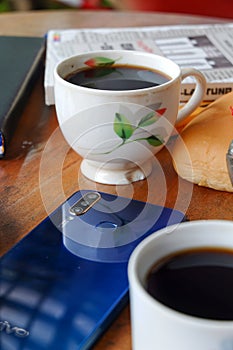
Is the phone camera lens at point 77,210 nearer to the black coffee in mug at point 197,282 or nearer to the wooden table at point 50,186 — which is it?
the wooden table at point 50,186

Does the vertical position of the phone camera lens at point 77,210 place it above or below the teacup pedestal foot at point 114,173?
above

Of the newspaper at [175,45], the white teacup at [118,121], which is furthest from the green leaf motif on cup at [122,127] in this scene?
the newspaper at [175,45]

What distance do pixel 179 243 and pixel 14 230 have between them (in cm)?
18

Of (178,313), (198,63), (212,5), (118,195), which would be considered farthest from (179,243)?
(212,5)

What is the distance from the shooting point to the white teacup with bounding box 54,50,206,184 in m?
0.52

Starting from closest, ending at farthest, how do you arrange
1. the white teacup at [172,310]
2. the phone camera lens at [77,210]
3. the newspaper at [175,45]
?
the white teacup at [172,310]
the phone camera lens at [77,210]
the newspaper at [175,45]

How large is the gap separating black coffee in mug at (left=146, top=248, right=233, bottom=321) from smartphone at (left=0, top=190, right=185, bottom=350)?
6cm

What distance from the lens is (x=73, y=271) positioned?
16.9 inches

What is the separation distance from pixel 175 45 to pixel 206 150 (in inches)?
12.0

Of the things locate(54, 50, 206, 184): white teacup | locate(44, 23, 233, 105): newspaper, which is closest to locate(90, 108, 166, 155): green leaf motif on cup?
locate(54, 50, 206, 184): white teacup

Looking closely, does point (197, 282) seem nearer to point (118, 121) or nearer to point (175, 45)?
point (118, 121)

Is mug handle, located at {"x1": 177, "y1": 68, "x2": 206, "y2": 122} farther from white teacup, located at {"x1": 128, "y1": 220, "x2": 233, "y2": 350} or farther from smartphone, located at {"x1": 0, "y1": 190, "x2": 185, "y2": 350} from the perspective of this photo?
white teacup, located at {"x1": 128, "y1": 220, "x2": 233, "y2": 350}

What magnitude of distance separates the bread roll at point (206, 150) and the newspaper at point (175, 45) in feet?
0.32

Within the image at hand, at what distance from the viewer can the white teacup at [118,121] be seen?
20.3 inches
